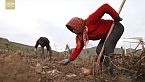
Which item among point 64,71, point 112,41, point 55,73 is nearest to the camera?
point 112,41

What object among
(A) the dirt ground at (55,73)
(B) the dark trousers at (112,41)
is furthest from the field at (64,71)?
(B) the dark trousers at (112,41)

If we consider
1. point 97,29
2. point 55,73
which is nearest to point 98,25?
point 97,29

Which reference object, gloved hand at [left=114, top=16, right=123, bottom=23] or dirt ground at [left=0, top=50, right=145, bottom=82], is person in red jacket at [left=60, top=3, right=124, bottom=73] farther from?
dirt ground at [left=0, top=50, right=145, bottom=82]

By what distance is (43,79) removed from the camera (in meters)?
8.22

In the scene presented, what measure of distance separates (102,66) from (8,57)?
2253 mm

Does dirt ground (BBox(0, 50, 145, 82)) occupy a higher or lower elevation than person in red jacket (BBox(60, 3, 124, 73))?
lower

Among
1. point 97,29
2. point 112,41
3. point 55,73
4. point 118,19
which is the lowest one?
point 55,73

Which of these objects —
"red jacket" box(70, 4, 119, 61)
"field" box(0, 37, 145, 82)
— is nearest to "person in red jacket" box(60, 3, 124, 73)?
"red jacket" box(70, 4, 119, 61)

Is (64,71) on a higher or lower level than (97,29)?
lower

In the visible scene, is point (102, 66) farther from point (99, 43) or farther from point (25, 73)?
point (25, 73)

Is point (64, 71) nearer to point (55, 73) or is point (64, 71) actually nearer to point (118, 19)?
point (55, 73)

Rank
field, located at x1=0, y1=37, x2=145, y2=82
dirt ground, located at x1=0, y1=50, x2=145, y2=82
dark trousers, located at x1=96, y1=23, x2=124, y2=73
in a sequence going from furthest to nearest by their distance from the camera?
1. dark trousers, located at x1=96, y1=23, x2=124, y2=73
2. dirt ground, located at x1=0, y1=50, x2=145, y2=82
3. field, located at x1=0, y1=37, x2=145, y2=82

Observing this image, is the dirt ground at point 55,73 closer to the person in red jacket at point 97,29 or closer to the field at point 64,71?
the field at point 64,71

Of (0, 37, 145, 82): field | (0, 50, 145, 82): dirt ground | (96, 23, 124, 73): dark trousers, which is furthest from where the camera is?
(96, 23, 124, 73): dark trousers
